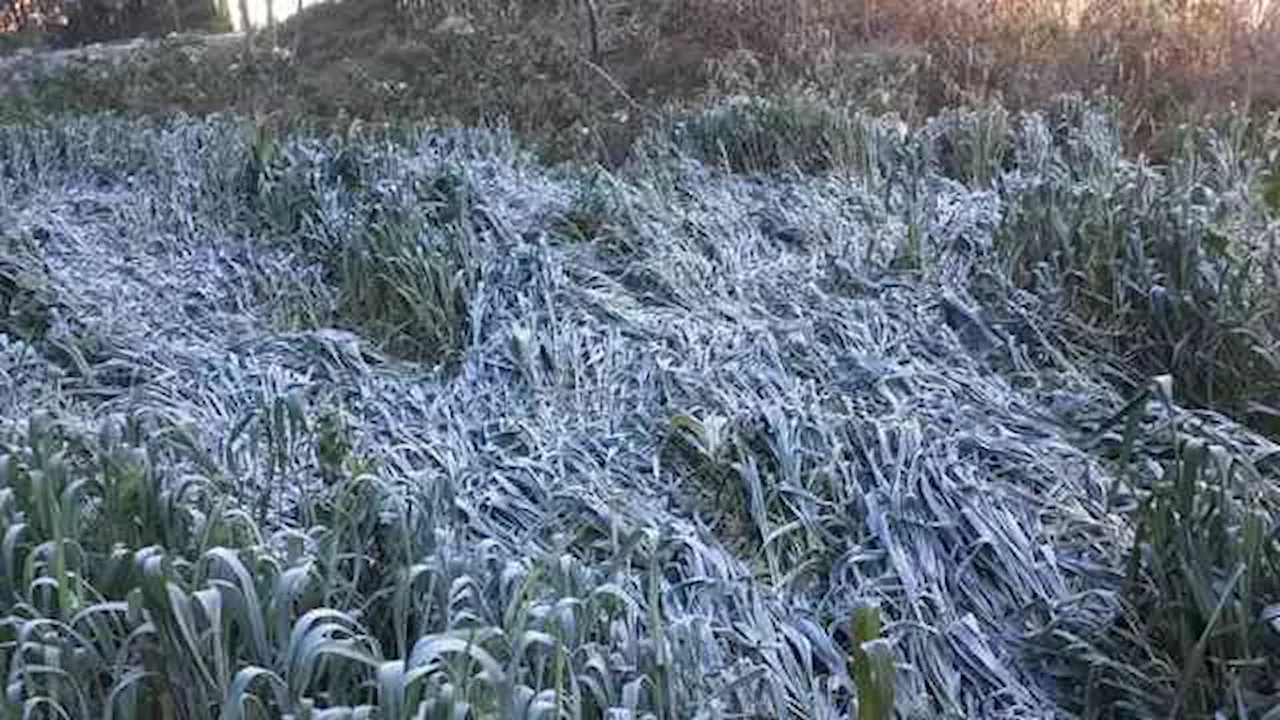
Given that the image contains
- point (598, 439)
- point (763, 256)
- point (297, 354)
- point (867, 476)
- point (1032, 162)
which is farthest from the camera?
point (1032, 162)

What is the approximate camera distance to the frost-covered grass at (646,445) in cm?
246

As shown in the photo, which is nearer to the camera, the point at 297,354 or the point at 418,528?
the point at 418,528

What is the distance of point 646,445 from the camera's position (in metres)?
3.55

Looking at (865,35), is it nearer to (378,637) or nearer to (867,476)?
(867,476)

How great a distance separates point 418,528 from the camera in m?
2.80

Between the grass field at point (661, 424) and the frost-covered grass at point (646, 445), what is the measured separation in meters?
0.01

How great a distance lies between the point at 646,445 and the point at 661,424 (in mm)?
83

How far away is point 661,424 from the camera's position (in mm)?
3615

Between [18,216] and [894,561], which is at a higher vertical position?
[18,216]

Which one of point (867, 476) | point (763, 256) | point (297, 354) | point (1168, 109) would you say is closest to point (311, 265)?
point (297, 354)

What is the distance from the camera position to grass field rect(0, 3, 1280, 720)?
8.16 feet

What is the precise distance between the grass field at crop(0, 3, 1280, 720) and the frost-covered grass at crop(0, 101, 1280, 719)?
1 cm

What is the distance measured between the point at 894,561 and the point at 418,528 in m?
0.93

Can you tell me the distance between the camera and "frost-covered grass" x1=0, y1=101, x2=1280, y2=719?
2.46 meters
